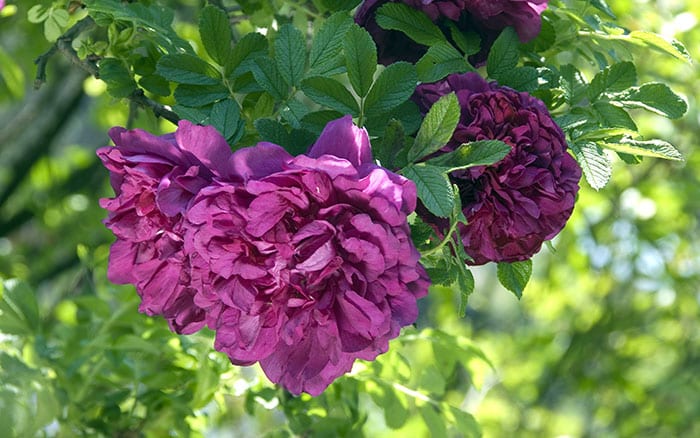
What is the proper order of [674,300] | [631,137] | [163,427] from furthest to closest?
1. [674,300]
2. [163,427]
3. [631,137]

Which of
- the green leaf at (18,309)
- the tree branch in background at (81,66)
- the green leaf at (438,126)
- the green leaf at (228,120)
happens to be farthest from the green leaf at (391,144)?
the green leaf at (18,309)

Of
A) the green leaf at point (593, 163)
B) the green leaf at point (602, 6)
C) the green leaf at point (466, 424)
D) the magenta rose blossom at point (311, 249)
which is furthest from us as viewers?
the green leaf at point (466, 424)

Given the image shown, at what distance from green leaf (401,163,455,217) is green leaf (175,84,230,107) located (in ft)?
0.64

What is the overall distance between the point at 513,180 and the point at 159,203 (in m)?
0.25

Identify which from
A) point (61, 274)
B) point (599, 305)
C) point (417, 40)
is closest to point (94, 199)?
point (61, 274)

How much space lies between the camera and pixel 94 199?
2.24 metres

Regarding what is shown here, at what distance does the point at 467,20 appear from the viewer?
0.84 m

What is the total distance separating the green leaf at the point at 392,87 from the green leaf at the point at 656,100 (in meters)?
0.20

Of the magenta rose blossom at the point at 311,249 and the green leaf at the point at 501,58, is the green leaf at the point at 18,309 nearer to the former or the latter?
the magenta rose blossom at the point at 311,249

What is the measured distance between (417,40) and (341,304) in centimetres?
26

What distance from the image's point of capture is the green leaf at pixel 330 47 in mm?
790

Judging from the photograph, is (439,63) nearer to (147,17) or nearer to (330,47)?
(330,47)

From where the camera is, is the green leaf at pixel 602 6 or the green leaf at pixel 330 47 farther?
the green leaf at pixel 602 6

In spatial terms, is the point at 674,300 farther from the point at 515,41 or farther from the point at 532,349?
the point at 515,41
